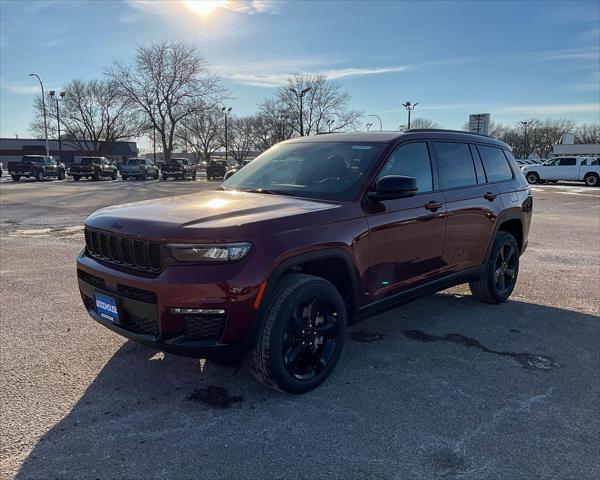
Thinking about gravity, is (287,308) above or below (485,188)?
below

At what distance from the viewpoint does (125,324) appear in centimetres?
323

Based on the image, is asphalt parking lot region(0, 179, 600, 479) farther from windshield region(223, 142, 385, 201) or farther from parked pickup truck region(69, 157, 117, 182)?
parked pickup truck region(69, 157, 117, 182)

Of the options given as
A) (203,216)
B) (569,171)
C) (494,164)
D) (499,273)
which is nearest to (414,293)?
(499,273)

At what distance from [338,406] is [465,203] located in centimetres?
251

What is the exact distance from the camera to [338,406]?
3268 mm

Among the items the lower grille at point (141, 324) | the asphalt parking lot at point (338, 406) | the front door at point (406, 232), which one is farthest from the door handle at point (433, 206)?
the lower grille at point (141, 324)

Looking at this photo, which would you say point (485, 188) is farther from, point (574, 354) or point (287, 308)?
point (287, 308)

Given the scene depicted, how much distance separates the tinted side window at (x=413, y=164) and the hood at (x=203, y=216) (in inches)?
31.0

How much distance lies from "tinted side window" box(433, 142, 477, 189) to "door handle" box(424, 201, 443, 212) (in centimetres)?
25

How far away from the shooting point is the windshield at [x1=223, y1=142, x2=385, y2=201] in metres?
3.91

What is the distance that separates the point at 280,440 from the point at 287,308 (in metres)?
0.79

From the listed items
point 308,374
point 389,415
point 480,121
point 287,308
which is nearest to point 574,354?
point 389,415

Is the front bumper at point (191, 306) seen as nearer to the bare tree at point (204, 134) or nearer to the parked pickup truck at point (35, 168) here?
the parked pickup truck at point (35, 168)

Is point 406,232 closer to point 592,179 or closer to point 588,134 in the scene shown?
point 592,179
